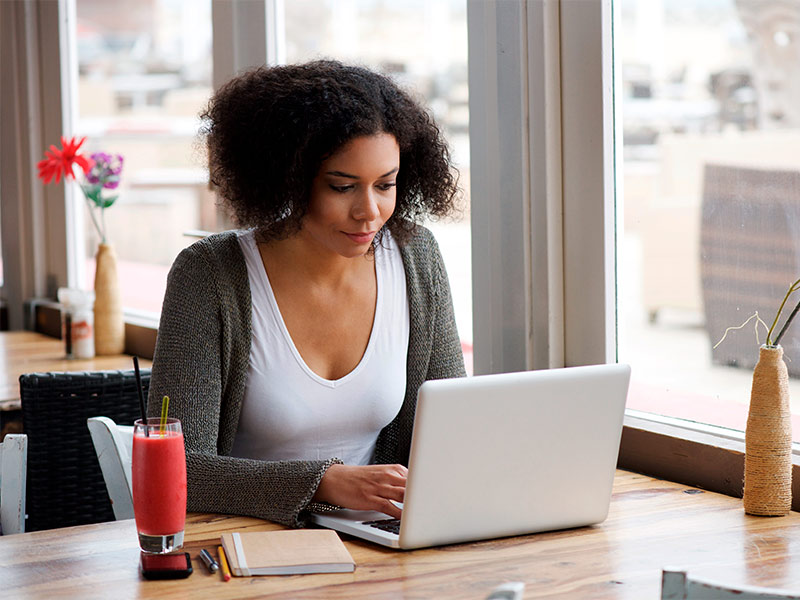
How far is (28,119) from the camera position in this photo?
12.4 feet

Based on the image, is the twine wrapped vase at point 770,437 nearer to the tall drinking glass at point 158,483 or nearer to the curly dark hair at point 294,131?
the curly dark hair at point 294,131

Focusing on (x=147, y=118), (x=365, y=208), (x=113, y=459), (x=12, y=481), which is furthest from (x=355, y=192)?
(x=147, y=118)

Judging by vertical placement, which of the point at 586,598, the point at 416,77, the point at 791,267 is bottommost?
the point at 586,598

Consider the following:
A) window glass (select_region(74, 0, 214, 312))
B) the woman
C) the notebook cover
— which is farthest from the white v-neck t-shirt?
window glass (select_region(74, 0, 214, 312))

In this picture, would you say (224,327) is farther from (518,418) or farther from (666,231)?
(666,231)

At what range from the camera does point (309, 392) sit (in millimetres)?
1772

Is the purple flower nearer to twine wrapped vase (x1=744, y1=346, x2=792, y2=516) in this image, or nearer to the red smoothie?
the red smoothie

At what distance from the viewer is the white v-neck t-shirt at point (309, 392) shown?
1.76 m

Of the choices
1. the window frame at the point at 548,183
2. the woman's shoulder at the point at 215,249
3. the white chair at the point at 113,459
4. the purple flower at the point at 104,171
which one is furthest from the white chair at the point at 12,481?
the purple flower at the point at 104,171

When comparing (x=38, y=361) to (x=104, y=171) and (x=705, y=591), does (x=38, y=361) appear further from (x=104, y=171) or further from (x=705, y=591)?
(x=705, y=591)

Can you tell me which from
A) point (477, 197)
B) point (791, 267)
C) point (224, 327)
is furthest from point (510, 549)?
point (477, 197)

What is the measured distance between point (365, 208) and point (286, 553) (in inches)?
23.2

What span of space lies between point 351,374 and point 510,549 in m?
0.51

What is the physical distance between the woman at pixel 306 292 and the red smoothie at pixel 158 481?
0.81ft
